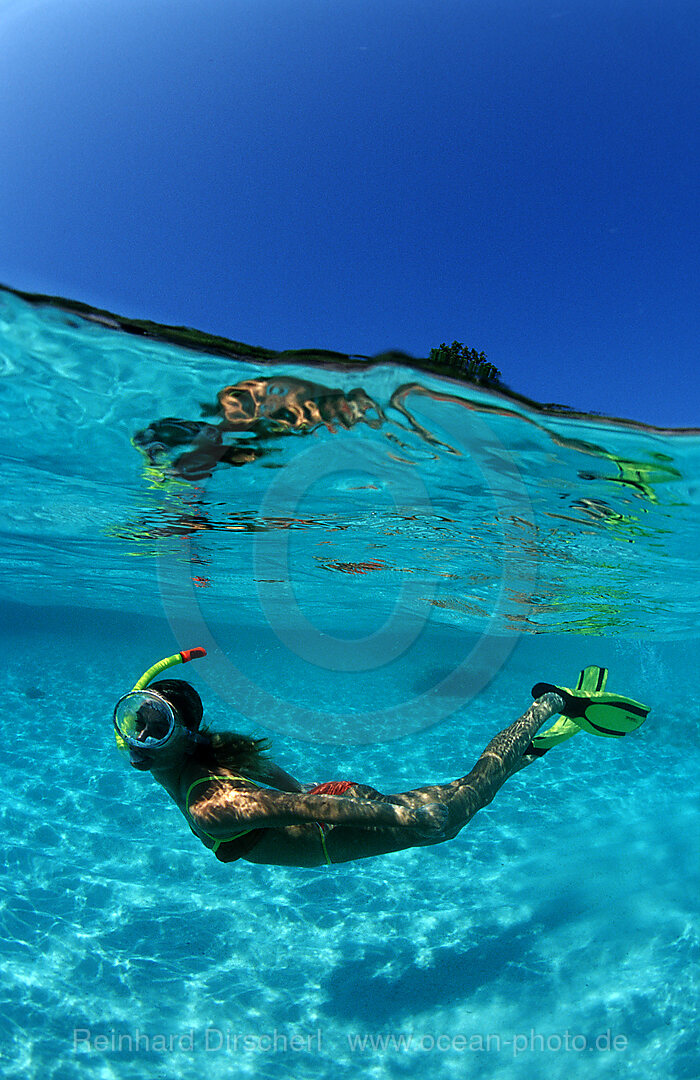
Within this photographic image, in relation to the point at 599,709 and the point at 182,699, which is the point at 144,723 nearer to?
the point at 182,699

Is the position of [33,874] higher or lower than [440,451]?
lower

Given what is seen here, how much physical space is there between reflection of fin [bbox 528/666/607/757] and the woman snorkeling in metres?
1.07

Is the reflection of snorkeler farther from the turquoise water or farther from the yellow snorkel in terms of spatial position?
the yellow snorkel

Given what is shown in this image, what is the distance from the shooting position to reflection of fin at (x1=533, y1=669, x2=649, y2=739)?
20.5 feet

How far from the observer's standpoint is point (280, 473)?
10602 mm

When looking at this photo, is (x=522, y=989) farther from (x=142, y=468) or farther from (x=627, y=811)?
(x=142, y=468)

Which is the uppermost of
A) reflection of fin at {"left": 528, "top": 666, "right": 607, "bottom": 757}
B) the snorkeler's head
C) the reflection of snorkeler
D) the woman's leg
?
the reflection of snorkeler

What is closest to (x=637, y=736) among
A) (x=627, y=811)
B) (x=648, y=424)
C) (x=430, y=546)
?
(x=627, y=811)

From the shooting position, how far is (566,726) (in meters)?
6.47

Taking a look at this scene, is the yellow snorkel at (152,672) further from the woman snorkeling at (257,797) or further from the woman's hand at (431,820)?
the woman's hand at (431,820)

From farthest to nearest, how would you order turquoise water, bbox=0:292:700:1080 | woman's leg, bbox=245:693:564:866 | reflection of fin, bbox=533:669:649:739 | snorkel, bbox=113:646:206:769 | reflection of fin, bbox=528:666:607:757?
turquoise water, bbox=0:292:700:1080
reflection of fin, bbox=533:669:649:739
reflection of fin, bbox=528:666:607:757
woman's leg, bbox=245:693:564:866
snorkel, bbox=113:646:206:769

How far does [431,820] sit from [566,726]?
3.33 m

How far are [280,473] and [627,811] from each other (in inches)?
471

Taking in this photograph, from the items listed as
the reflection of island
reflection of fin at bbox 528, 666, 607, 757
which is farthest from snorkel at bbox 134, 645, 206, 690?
the reflection of island
